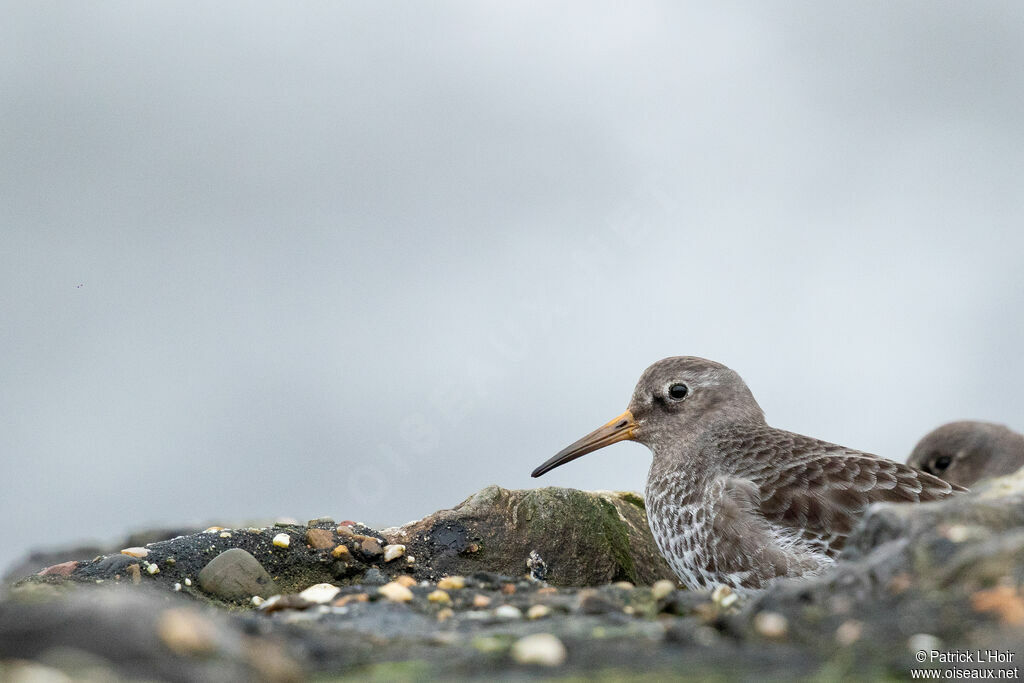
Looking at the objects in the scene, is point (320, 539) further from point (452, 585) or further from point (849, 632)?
point (849, 632)

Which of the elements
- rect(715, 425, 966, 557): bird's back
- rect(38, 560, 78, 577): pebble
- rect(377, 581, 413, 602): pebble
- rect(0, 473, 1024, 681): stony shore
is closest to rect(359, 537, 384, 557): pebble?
rect(0, 473, 1024, 681): stony shore

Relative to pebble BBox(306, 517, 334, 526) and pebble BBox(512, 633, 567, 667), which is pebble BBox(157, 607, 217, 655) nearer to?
pebble BBox(512, 633, 567, 667)

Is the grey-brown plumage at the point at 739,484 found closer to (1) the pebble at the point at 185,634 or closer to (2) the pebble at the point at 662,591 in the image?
(2) the pebble at the point at 662,591

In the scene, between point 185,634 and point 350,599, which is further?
point 350,599

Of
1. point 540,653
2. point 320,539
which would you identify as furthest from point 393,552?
point 540,653

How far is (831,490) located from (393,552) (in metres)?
3.03

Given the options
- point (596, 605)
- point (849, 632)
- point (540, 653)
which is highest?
point (596, 605)

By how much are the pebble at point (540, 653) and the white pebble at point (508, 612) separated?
36.9 inches

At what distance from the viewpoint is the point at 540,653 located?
267 cm

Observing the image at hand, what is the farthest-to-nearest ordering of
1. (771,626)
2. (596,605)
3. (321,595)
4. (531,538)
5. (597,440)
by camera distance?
(597,440)
(531,538)
(321,595)
(596,605)
(771,626)

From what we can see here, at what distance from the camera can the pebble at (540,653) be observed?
8.71ft

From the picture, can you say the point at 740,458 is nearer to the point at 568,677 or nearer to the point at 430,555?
the point at 430,555

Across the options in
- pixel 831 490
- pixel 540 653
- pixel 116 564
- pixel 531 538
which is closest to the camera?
pixel 540 653

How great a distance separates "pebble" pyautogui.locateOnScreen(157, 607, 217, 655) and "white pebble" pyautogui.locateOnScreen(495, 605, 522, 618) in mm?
1566
